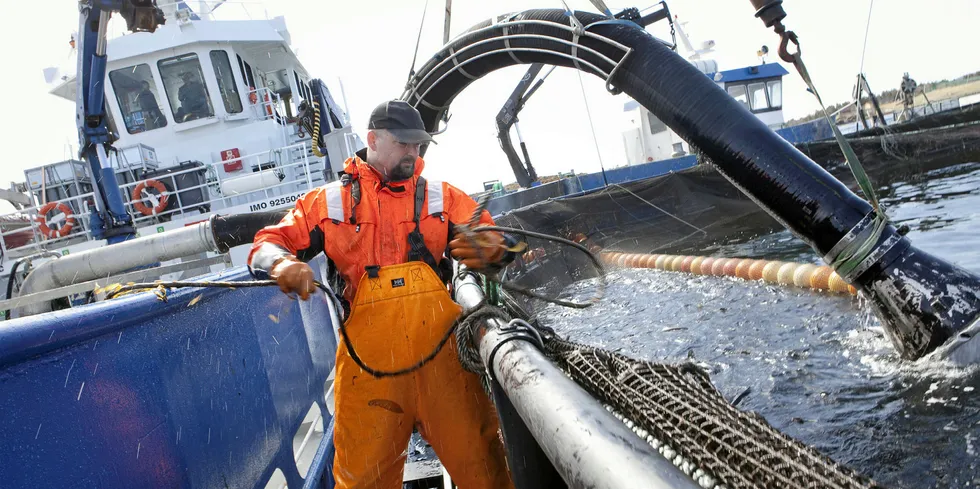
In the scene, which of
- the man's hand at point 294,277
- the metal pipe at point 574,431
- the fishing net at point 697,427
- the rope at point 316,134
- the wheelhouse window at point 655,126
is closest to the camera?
the metal pipe at point 574,431

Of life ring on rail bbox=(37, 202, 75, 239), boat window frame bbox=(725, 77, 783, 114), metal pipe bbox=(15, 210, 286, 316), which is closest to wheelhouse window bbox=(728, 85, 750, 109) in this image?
boat window frame bbox=(725, 77, 783, 114)

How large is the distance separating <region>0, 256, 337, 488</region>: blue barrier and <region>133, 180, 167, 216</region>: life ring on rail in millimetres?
9561

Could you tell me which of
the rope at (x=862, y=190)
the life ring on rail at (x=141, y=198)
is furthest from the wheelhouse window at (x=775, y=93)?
the life ring on rail at (x=141, y=198)

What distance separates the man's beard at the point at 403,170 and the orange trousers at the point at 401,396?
1.47ft

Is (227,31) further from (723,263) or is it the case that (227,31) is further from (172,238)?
(723,263)

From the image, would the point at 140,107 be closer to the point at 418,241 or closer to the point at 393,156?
the point at 393,156

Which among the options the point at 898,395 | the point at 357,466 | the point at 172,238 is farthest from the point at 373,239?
the point at 172,238

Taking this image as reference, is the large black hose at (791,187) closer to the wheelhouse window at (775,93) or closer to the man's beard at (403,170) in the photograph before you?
the man's beard at (403,170)

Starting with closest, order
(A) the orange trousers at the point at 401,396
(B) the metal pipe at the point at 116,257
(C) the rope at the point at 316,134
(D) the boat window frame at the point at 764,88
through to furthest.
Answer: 1. (A) the orange trousers at the point at 401,396
2. (B) the metal pipe at the point at 116,257
3. (C) the rope at the point at 316,134
4. (D) the boat window frame at the point at 764,88

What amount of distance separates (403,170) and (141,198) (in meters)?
11.0

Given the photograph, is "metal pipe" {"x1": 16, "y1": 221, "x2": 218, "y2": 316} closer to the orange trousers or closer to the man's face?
the man's face

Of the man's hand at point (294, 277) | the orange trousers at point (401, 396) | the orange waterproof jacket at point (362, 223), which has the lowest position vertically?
the orange trousers at point (401, 396)

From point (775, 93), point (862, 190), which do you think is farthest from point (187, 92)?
point (775, 93)

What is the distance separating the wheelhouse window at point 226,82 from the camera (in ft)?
43.0
